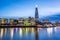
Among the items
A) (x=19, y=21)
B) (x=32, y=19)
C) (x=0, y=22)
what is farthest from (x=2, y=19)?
(x=32, y=19)

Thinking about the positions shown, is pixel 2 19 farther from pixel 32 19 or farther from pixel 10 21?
pixel 32 19

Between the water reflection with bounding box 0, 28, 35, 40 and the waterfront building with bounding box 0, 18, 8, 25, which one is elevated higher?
the waterfront building with bounding box 0, 18, 8, 25

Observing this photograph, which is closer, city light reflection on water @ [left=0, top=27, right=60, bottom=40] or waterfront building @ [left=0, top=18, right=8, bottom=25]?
city light reflection on water @ [left=0, top=27, right=60, bottom=40]

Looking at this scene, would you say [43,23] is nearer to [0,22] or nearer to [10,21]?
[10,21]

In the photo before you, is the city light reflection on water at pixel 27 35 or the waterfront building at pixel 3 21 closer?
the city light reflection on water at pixel 27 35

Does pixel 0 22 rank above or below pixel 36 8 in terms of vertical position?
below

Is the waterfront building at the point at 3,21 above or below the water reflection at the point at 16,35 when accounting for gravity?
above

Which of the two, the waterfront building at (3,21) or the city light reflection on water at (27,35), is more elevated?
the waterfront building at (3,21)

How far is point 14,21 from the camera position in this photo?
9.75 metres

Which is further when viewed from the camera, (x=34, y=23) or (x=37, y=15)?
(x=34, y=23)

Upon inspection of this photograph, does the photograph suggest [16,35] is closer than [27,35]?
No

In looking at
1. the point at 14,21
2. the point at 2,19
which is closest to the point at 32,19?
the point at 14,21

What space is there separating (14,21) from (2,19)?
0.75 m

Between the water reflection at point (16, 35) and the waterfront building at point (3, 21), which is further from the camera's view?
the waterfront building at point (3, 21)
